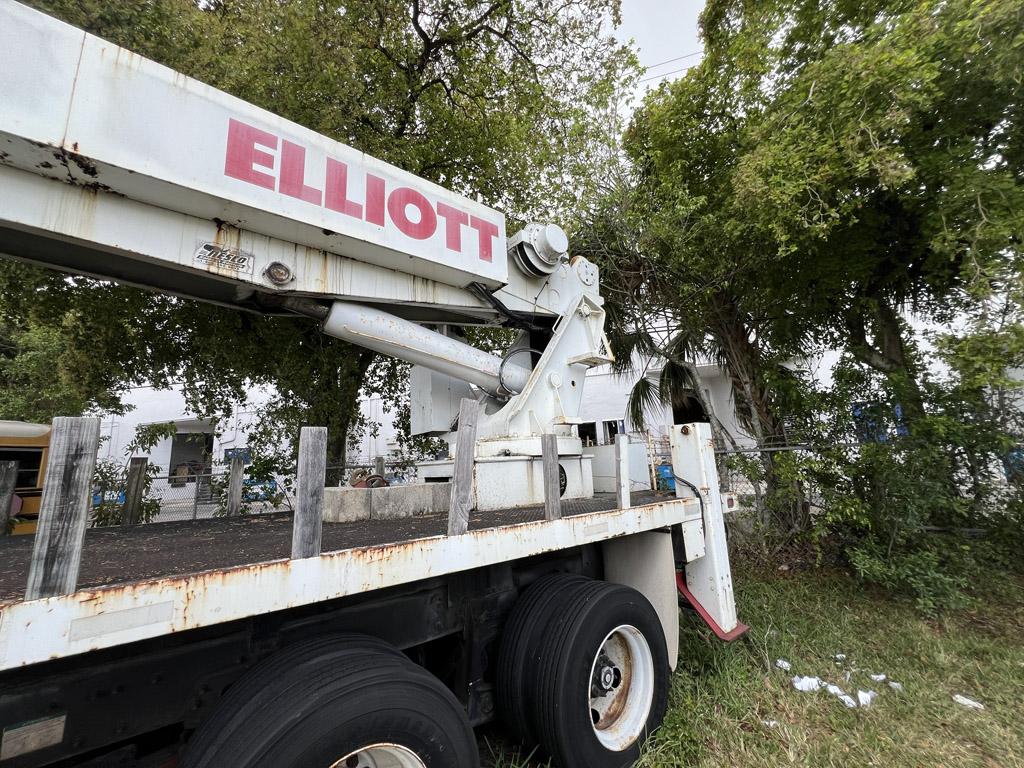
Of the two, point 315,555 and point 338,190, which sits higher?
point 338,190

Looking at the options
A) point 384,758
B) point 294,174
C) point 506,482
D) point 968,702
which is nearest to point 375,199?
point 294,174

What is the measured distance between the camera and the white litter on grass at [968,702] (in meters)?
3.32

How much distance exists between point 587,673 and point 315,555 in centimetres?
168

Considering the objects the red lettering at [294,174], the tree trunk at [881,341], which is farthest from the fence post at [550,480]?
the tree trunk at [881,341]

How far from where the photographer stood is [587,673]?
8.25 ft

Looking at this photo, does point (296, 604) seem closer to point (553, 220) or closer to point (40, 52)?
point (40, 52)

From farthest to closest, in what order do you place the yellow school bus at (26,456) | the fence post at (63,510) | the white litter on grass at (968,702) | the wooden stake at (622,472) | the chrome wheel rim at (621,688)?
the yellow school bus at (26,456)
the white litter on grass at (968,702)
the wooden stake at (622,472)
the chrome wheel rim at (621,688)
the fence post at (63,510)

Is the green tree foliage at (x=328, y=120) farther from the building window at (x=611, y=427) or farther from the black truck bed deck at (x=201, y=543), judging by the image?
the building window at (x=611, y=427)

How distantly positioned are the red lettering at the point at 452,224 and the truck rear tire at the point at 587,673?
2.31 m

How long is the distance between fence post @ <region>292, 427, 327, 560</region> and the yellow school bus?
5.86 metres

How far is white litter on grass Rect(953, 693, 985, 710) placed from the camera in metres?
3.32

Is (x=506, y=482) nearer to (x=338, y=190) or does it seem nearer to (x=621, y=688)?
(x=621, y=688)

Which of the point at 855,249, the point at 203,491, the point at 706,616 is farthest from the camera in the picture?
the point at 203,491

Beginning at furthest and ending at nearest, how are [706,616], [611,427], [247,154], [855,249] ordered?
[611,427] < [855,249] < [706,616] < [247,154]
